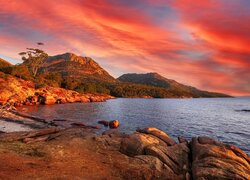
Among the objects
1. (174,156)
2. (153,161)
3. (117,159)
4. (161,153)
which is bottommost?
(117,159)

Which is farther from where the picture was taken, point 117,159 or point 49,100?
point 49,100

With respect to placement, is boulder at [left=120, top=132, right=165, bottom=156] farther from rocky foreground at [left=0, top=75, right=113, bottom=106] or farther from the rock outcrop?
rocky foreground at [left=0, top=75, right=113, bottom=106]

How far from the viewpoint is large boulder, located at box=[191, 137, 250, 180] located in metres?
17.8

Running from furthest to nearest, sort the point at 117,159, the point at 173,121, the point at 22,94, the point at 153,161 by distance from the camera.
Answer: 1. the point at 22,94
2. the point at 173,121
3. the point at 117,159
4. the point at 153,161

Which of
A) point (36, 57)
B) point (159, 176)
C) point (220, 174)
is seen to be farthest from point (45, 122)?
point (36, 57)

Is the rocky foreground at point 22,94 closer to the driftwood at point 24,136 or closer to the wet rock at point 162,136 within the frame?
the driftwood at point 24,136

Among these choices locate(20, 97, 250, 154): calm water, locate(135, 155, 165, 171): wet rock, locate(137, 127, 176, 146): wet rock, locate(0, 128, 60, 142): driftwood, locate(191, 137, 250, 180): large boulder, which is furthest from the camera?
locate(20, 97, 250, 154): calm water

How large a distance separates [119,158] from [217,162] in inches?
361

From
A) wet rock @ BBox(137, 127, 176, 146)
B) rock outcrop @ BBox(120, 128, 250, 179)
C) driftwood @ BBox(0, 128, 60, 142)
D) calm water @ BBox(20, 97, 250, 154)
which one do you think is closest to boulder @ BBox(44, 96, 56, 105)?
calm water @ BBox(20, 97, 250, 154)

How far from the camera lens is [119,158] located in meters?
22.0

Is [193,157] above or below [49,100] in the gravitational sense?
below

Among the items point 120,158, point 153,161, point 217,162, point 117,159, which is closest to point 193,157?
point 217,162

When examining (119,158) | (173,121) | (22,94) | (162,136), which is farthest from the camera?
(22,94)

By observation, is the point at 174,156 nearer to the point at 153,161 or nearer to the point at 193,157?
the point at 193,157
